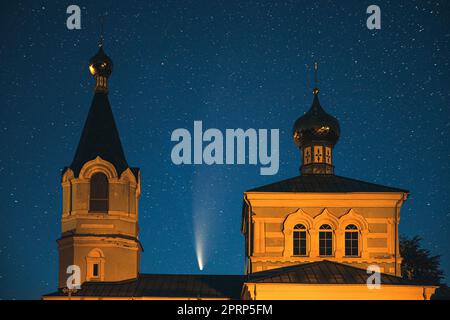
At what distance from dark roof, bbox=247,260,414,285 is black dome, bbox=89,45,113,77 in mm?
12889

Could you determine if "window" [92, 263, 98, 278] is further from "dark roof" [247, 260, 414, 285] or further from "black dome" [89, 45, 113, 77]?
"black dome" [89, 45, 113, 77]

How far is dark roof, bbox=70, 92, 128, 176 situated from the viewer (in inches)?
1297

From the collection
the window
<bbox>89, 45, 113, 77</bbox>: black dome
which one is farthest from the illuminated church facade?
<bbox>89, 45, 113, 77</bbox>: black dome

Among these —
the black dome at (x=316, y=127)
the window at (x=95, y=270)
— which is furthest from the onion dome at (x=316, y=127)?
the window at (x=95, y=270)

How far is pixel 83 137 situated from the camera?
34.0 m

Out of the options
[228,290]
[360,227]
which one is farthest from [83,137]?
[360,227]

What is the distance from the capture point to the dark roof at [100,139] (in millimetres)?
32938

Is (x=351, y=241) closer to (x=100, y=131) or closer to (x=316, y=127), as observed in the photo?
(x=316, y=127)

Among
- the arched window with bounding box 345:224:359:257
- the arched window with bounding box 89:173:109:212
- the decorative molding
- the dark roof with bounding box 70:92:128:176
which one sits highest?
the dark roof with bounding box 70:92:128:176

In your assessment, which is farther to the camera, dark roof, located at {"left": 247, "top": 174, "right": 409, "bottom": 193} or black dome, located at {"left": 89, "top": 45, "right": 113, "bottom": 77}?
black dome, located at {"left": 89, "top": 45, "right": 113, "bottom": 77}

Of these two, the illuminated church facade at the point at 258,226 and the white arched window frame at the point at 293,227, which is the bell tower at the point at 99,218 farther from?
the white arched window frame at the point at 293,227

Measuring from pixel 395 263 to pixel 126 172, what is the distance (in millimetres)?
11178

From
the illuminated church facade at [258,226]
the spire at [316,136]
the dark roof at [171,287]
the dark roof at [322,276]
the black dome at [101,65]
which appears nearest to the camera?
the dark roof at [322,276]
